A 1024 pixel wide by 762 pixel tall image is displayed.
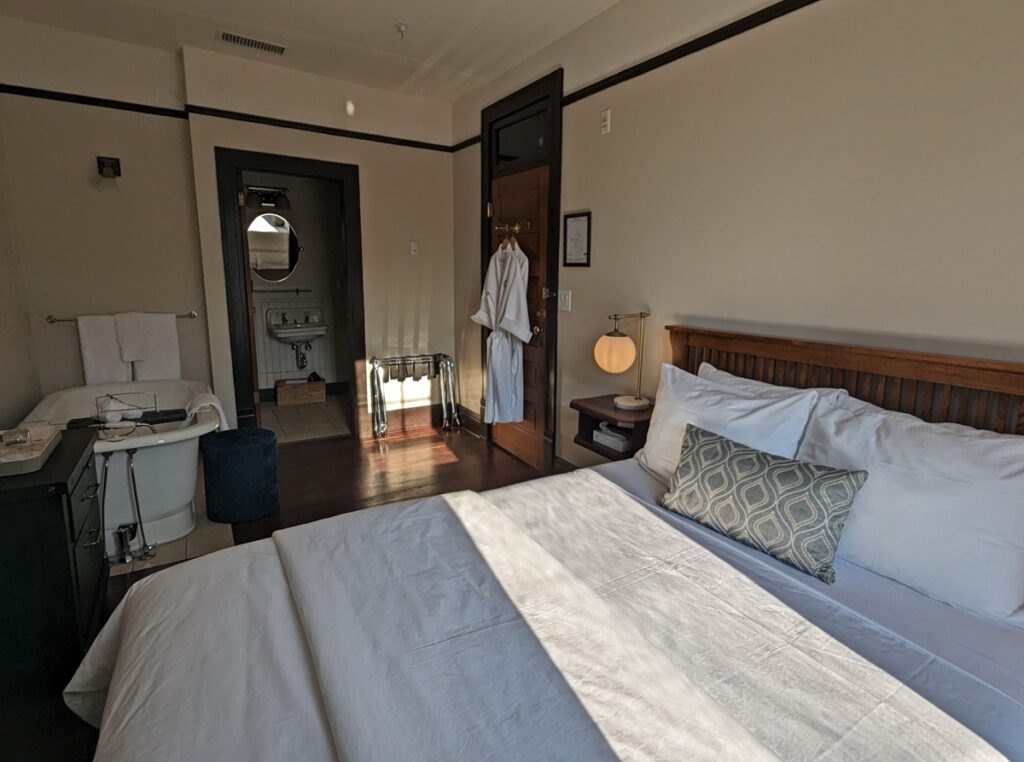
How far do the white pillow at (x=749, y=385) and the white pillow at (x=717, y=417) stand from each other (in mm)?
30

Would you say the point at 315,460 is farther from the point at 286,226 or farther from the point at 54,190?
the point at 286,226

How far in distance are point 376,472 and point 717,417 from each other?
101 inches

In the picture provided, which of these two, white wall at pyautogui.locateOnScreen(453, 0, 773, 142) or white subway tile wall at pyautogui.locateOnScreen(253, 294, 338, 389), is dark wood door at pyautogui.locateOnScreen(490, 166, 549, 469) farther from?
white subway tile wall at pyautogui.locateOnScreen(253, 294, 338, 389)

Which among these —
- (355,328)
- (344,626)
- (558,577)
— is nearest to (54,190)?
(355,328)

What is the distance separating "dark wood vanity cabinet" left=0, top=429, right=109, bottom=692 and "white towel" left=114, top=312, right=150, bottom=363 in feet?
6.80

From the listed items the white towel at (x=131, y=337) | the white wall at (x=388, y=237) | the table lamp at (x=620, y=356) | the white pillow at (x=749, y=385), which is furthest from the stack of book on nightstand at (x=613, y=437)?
the white towel at (x=131, y=337)

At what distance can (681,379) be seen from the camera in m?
2.31

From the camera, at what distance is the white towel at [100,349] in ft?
12.0

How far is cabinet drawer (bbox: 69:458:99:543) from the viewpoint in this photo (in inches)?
75.2

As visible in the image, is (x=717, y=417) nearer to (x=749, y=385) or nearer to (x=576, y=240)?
(x=749, y=385)

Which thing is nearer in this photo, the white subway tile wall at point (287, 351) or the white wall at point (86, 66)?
the white wall at point (86, 66)

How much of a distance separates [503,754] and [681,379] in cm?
168

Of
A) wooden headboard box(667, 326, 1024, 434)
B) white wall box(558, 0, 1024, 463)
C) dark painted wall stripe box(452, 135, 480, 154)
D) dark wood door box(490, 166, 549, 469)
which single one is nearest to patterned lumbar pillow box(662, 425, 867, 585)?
wooden headboard box(667, 326, 1024, 434)

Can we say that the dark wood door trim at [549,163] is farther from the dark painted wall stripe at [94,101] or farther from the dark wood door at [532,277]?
the dark painted wall stripe at [94,101]
